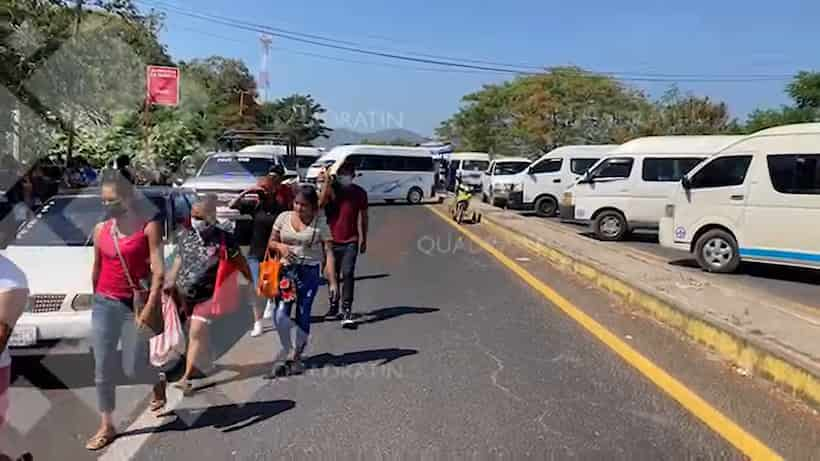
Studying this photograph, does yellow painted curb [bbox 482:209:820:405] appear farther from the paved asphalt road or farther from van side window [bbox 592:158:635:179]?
van side window [bbox 592:158:635:179]

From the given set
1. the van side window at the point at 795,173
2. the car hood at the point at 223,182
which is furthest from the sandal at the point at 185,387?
the car hood at the point at 223,182

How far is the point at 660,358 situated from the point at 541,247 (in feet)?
25.1

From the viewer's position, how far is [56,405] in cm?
531

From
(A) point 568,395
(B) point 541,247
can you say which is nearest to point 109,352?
(A) point 568,395

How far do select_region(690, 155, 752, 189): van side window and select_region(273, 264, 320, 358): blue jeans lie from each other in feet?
25.3

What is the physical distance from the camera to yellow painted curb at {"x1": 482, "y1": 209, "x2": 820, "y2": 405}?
5.47 metres

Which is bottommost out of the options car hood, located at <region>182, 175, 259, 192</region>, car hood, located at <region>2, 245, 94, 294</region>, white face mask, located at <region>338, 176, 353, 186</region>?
car hood, located at <region>2, 245, 94, 294</region>

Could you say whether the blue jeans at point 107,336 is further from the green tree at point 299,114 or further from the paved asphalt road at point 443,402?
the green tree at point 299,114

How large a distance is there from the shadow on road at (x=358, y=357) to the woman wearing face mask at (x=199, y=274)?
0.85 m

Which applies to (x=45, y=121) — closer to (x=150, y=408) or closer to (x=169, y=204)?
(x=169, y=204)

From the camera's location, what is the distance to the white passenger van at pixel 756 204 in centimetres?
1088

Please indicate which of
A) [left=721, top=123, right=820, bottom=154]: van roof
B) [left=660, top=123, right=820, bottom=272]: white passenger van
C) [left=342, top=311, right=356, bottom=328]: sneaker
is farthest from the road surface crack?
[left=721, top=123, right=820, bottom=154]: van roof

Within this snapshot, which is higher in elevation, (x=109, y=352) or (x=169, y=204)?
(x=169, y=204)

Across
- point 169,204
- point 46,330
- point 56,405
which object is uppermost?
point 169,204
